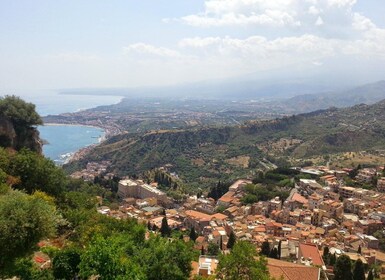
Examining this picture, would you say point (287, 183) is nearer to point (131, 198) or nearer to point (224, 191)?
point (224, 191)

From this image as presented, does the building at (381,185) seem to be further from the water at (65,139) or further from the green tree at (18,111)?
the water at (65,139)

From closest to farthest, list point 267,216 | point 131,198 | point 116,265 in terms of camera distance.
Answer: point 116,265 → point 267,216 → point 131,198

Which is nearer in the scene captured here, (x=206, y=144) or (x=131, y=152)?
(x=131, y=152)

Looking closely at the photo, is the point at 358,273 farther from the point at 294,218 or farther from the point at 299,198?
the point at 299,198

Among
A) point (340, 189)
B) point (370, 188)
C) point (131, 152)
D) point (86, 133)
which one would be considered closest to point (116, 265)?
point (340, 189)

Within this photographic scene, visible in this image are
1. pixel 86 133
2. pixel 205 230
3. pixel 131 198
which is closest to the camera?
pixel 205 230

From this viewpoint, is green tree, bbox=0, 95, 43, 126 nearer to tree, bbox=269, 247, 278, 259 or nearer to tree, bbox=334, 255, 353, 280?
tree, bbox=269, 247, 278, 259

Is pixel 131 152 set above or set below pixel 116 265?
below

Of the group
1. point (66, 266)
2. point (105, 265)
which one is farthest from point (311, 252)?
point (105, 265)
